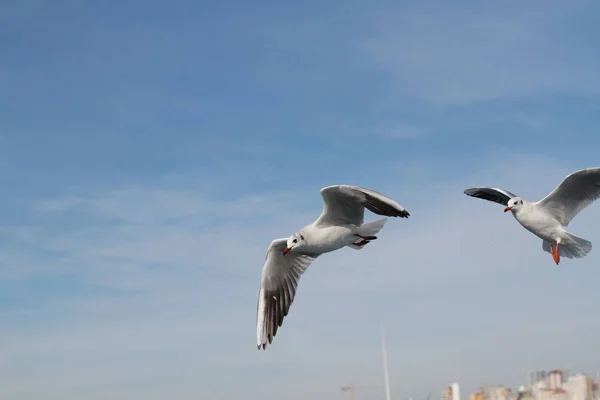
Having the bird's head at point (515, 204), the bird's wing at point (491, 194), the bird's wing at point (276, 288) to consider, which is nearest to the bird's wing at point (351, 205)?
the bird's wing at point (276, 288)

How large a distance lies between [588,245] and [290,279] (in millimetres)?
7507

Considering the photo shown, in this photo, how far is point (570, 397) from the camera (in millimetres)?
148125

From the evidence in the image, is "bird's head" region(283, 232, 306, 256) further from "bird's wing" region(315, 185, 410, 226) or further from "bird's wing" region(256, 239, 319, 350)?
"bird's wing" region(256, 239, 319, 350)

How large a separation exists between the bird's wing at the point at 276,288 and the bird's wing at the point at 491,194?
17.0 feet

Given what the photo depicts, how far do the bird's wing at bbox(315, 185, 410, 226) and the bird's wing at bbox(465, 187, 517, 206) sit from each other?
5198 millimetres

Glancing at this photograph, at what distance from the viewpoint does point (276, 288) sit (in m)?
21.7

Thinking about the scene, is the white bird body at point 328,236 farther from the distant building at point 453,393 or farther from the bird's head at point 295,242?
the distant building at point 453,393

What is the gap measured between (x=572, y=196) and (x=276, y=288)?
302 inches

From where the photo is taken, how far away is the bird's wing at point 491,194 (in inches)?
901

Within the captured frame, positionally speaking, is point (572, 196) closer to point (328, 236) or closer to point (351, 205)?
point (351, 205)

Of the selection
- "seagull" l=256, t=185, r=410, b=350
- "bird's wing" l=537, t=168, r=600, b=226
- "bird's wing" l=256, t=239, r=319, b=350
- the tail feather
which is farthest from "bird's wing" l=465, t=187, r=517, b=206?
"bird's wing" l=256, t=239, r=319, b=350

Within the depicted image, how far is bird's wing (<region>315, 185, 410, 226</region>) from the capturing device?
17.7 m

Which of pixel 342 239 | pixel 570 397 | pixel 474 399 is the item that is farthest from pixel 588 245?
pixel 474 399

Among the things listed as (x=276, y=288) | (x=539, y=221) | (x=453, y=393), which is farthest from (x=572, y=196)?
(x=453, y=393)
